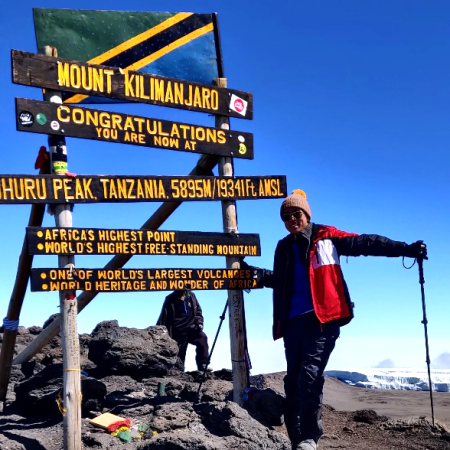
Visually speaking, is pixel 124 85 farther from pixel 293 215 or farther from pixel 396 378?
pixel 396 378

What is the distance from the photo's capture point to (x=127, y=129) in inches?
290

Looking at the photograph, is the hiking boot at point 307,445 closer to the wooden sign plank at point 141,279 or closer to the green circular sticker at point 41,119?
the wooden sign plank at point 141,279

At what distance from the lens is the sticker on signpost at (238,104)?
8289 mm

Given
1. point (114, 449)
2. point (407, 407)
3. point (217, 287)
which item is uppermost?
point (217, 287)

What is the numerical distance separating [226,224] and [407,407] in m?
6.25

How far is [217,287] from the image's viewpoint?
25.8 ft

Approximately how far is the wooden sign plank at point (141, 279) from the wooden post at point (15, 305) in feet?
3.88

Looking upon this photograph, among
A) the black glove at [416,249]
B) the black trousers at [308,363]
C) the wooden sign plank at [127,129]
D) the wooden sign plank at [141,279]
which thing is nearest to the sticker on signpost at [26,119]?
the wooden sign plank at [127,129]

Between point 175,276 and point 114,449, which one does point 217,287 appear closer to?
point 175,276

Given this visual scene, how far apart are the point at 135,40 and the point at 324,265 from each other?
3.69m

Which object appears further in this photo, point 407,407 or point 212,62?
point 407,407

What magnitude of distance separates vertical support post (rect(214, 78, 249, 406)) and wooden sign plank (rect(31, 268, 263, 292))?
16 cm

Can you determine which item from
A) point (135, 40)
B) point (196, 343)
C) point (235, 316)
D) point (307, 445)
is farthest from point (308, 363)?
point (196, 343)

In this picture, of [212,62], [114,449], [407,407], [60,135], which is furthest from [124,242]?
[407,407]
